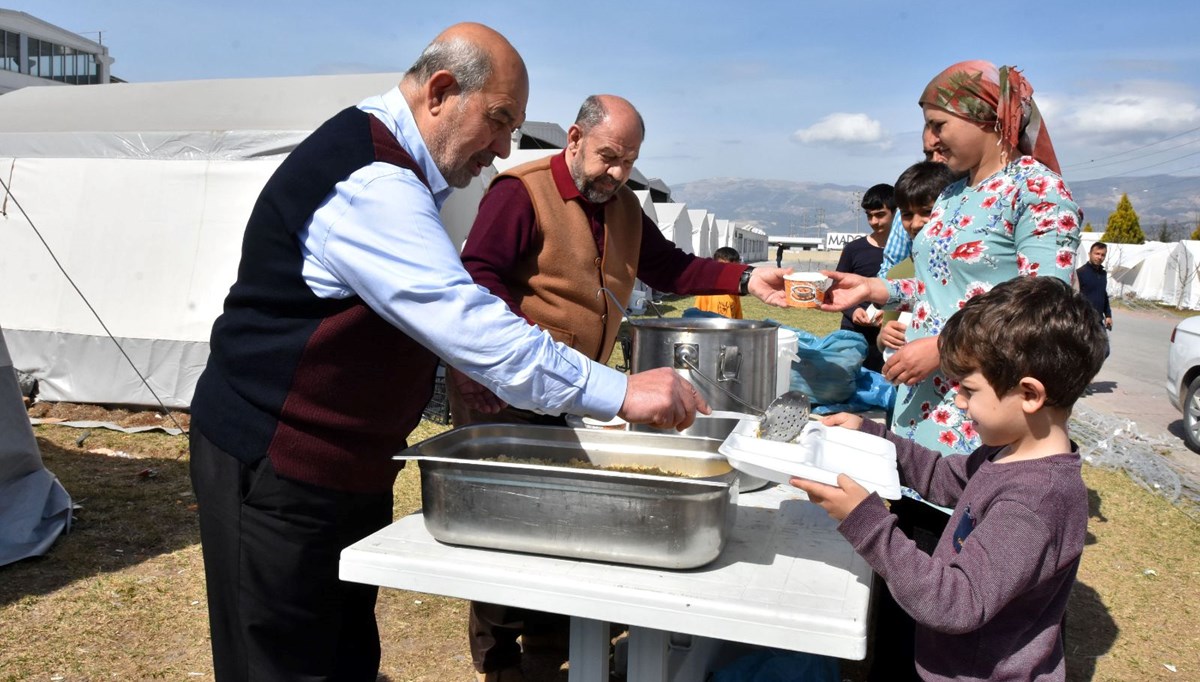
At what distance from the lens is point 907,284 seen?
276cm

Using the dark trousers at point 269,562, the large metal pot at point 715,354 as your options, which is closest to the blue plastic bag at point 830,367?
the large metal pot at point 715,354

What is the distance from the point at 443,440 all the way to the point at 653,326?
1007 mm

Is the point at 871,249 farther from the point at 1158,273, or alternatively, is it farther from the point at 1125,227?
the point at 1125,227

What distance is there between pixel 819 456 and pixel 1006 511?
0.33m

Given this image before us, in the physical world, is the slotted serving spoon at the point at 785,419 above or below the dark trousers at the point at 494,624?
above

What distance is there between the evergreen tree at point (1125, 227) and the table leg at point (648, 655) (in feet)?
142

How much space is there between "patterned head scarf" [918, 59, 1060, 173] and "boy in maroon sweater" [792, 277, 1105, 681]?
26.0 inches

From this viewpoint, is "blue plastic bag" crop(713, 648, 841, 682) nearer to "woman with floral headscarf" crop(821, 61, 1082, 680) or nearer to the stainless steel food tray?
"woman with floral headscarf" crop(821, 61, 1082, 680)

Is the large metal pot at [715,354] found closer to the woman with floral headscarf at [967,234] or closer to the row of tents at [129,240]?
the woman with floral headscarf at [967,234]

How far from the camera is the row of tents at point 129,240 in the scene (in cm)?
724

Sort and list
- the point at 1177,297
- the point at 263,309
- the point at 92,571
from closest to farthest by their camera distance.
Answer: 1. the point at 263,309
2. the point at 92,571
3. the point at 1177,297

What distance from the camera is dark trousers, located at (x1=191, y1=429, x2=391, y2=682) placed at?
5.78 ft

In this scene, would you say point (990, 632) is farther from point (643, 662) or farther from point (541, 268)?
point (541, 268)

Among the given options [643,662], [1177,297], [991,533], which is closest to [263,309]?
[643,662]
